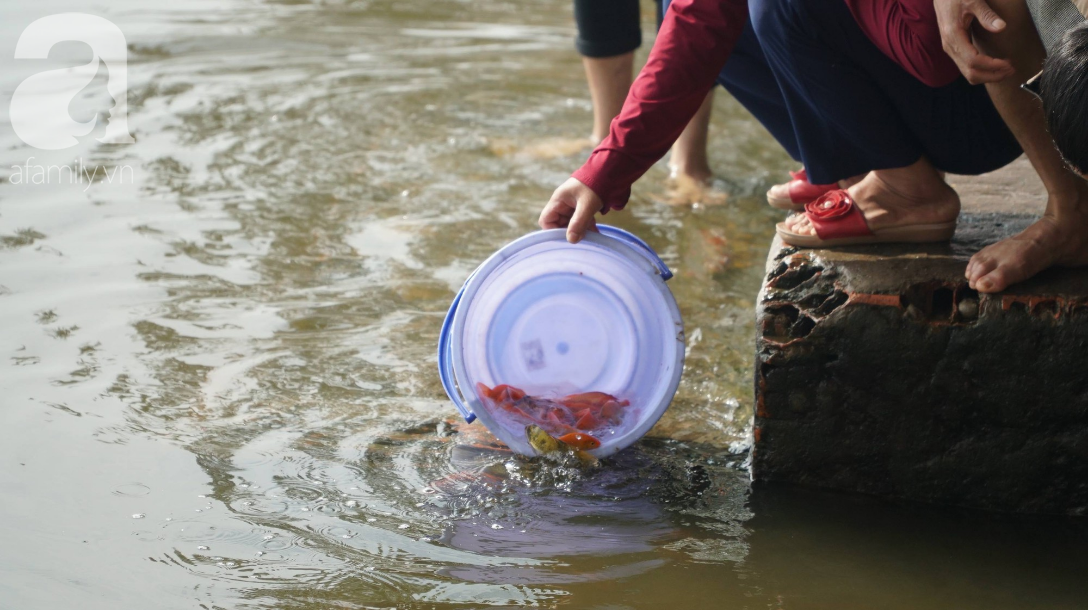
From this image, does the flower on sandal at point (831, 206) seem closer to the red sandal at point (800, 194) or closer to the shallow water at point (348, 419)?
the red sandal at point (800, 194)

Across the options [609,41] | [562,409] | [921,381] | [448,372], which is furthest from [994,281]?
[609,41]

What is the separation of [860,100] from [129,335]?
1.95 m

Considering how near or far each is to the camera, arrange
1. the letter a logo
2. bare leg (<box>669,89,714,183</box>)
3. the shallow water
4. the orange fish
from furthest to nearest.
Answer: the letter a logo → bare leg (<box>669,89,714,183</box>) → the orange fish → the shallow water

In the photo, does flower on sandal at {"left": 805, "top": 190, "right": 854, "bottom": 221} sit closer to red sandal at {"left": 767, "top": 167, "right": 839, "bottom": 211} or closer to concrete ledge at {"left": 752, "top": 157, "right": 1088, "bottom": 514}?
concrete ledge at {"left": 752, "top": 157, "right": 1088, "bottom": 514}

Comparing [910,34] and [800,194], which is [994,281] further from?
[800,194]

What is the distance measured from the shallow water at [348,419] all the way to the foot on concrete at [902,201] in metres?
0.59

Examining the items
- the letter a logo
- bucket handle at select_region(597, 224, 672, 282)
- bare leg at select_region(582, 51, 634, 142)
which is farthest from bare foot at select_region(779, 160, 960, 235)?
the letter a logo

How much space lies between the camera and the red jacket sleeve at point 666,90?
207 cm

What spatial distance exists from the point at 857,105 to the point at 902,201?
0.23m

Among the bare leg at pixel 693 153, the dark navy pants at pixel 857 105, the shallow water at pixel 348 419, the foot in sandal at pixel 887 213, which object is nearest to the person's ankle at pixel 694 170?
the bare leg at pixel 693 153

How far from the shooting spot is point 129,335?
2654mm

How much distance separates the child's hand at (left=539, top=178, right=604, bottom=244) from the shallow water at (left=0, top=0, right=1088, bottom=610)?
20.9 inches

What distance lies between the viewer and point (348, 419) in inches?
A: 91.7

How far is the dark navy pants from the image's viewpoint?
2057 millimetres
